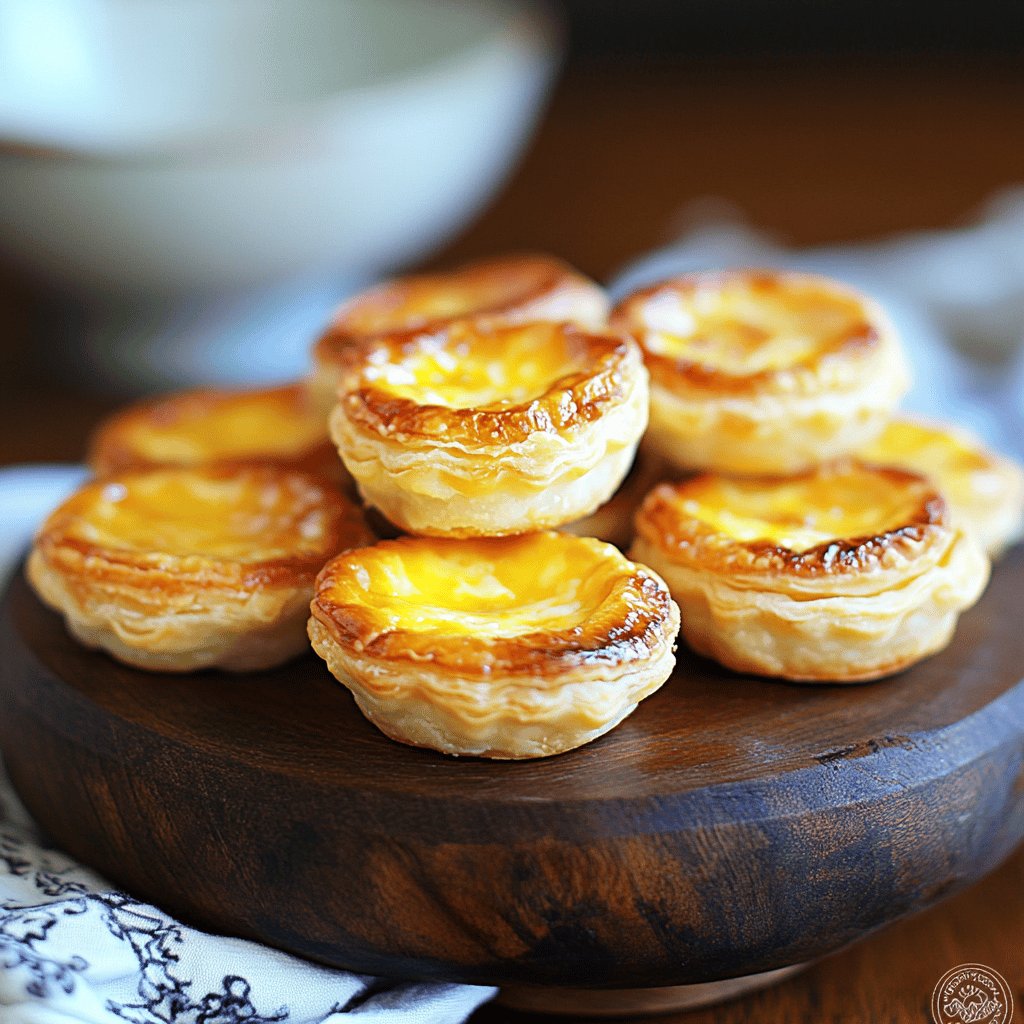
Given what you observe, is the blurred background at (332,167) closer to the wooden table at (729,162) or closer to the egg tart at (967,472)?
the wooden table at (729,162)

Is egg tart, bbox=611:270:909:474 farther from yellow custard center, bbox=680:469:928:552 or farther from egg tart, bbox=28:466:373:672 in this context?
egg tart, bbox=28:466:373:672

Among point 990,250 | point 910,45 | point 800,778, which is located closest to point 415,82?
point 990,250

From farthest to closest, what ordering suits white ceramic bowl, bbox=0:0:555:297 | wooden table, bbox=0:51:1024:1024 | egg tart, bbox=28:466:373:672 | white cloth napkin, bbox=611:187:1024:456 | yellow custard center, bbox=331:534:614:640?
wooden table, bbox=0:51:1024:1024
white ceramic bowl, bbox=0:0:555:297
white cloth napkin, bbox=611:187:1024:456
egg tart, bbox=28:466:373:672
yellow custard center, bbox=331:534:614:640

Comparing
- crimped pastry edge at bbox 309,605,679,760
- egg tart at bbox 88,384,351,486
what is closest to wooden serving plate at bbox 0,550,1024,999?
crimped pastry edge at bbox 309,605,679,760

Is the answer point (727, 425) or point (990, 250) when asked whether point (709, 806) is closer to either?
point (727, 425)

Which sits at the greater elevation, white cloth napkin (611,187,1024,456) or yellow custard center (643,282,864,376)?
yellow custard center (643,282,864,376)

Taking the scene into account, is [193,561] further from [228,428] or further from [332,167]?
[332,167]
